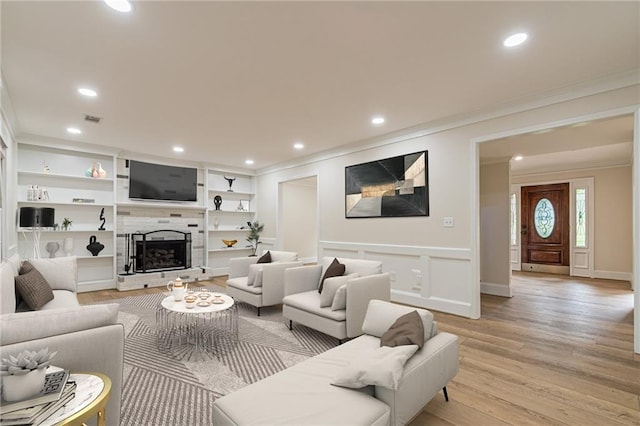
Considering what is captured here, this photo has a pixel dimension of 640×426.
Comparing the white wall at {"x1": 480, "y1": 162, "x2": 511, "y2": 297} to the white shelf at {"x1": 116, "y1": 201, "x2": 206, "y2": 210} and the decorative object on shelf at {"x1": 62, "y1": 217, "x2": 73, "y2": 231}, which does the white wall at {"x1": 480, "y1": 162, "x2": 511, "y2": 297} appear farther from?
the decorative object on shelf at {"x1": 62, "y1": 217, "x2": 73, "y2": 231}

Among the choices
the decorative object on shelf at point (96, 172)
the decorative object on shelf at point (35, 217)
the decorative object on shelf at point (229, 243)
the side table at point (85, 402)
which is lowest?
the side table at point (85, 402)

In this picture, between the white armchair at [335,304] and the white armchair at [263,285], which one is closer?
the white armchair at [335,304]

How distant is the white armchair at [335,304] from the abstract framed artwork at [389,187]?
1.51 meters

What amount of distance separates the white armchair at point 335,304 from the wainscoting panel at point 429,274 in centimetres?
121

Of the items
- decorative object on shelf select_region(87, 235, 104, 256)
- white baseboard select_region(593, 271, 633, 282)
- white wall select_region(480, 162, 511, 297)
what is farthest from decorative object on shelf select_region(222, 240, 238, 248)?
white baseboard select_region(593, 271, 633, 282)

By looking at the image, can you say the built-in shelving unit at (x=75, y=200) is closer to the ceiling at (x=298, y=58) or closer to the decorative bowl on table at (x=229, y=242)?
the ceiling at (x=298, y=58)

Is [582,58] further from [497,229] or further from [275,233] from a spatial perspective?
[275,233]

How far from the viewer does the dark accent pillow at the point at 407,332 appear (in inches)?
68.3

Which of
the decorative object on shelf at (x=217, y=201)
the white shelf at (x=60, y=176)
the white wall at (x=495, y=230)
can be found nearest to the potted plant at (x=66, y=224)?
the white shelf at (x=60, y=176)

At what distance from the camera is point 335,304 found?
3.00 metres

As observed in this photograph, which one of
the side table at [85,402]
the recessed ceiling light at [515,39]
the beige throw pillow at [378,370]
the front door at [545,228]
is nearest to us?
the side table at [85,402]

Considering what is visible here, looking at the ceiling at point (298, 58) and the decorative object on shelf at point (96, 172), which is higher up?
the ceiling at point (298, 58)

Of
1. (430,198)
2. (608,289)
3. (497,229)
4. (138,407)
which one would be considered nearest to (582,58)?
(430,198)

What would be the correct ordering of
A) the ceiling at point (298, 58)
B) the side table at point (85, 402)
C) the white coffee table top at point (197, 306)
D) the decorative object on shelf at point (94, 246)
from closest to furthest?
the side table at point (85, 402) → the ceiling at point (298, 58) → the white coffee table top at point (197, 306) → the decorative object on shelf at point (94, 246)
